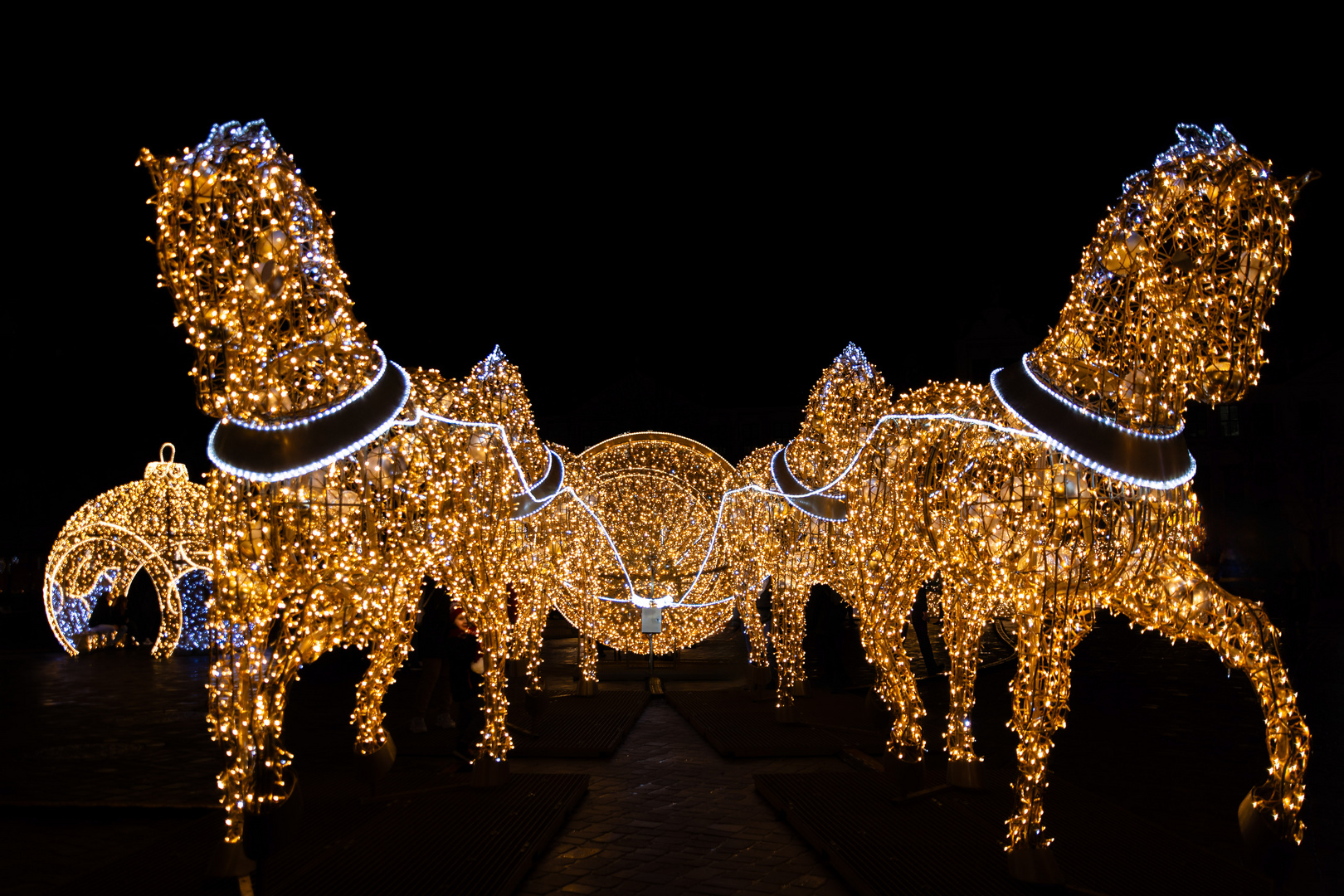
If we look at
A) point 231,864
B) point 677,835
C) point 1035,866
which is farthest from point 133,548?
point 1035,866

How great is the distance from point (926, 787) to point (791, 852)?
151 cm

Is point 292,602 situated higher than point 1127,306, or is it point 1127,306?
point 1127,306

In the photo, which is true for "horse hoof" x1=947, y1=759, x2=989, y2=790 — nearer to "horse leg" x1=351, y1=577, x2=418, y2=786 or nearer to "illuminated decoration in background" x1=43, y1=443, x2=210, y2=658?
"horse leg" x1=351, y1=577, x2=418, y2=786

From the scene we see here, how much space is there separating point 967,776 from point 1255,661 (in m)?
2.52

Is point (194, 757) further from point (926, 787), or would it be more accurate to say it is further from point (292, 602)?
point (926, 787)

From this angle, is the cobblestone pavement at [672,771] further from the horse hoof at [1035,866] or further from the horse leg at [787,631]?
the horse leg at [787,631]

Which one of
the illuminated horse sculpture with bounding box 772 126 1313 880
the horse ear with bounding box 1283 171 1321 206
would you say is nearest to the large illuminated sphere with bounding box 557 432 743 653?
the illuminated horse sculpture with bounding box 772 126 1313 880

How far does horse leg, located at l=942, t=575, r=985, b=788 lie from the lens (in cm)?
621

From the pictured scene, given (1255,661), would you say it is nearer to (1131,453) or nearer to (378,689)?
(1131,453)

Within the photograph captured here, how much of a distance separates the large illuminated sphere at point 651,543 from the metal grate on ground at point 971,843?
4.79 meters

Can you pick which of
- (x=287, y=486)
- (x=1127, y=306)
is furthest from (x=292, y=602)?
(x=1127, y=306)

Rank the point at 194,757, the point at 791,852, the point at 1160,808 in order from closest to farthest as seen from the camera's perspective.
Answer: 1. the point at 791,852
2. the point at 1160,808
3. the point at 194,757

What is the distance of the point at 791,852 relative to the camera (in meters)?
5.25

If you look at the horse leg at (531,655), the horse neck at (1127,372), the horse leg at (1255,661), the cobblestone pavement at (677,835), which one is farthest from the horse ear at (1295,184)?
the horse leg at (531,655)
